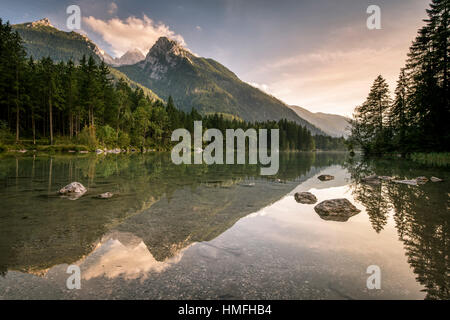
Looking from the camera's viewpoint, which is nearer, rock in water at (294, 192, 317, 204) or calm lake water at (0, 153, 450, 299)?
calm lake water at (0, 153, 450, 299)

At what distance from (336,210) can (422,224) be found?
8.48 ft

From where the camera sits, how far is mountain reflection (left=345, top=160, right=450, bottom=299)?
165 inches

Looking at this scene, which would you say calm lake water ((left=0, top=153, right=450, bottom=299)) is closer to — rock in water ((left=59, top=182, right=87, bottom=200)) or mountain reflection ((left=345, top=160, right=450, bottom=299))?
mountain reflection ((left=345, top=160, right=450, bottom=299))

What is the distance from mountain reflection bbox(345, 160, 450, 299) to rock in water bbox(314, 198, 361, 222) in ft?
2.44

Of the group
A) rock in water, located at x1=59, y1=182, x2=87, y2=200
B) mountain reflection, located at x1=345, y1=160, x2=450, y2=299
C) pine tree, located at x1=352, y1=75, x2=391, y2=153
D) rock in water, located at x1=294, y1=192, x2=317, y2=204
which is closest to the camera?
mountain reflection, located at x1=345, y1=160, x2=450, y2=299

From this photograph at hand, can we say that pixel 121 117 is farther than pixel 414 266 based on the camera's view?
Yes

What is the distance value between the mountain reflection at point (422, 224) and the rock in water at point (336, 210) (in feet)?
2.44

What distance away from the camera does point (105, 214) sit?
8.08 m

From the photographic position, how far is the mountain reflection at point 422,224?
4.18 meters

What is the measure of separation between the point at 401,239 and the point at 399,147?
52.8 meters

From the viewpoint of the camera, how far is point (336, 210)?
29.5 feet

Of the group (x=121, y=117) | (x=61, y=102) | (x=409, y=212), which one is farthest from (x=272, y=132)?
(x=409, y=212)

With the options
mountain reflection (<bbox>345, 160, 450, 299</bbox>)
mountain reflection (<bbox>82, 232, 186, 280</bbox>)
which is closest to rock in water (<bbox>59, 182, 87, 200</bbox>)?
mountain reflection (<bbox>82, 232, 186, 280</bbox>)
